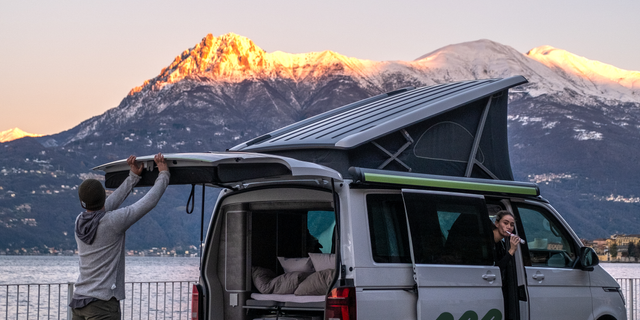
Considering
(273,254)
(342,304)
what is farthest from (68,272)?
(342,304)

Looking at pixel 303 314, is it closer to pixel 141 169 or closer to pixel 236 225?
pixel 236 225

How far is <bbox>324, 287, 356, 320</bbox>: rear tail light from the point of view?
17.5ft

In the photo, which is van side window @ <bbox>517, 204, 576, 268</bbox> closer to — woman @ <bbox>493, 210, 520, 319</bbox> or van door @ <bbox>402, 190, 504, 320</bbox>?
woman @ <bbox>493, 210, 520, 319</bbox>

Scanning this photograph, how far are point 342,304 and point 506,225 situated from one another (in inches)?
80.1

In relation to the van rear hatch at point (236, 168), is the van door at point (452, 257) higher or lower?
lower

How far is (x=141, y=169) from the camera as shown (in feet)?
19.4

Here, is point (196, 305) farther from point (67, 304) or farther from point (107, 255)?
point (67, 304)

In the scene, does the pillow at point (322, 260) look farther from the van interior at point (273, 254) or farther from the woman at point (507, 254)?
the woman at point (507, 254)

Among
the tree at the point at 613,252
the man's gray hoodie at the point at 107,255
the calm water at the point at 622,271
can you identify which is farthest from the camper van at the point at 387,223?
the tree at the point at 613,252

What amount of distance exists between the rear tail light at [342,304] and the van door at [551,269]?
2.08m

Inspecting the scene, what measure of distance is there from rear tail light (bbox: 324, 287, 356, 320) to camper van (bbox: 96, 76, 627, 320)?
1cm

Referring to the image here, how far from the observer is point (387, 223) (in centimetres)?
583

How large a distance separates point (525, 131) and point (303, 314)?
607 feet

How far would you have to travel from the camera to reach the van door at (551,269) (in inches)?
267
